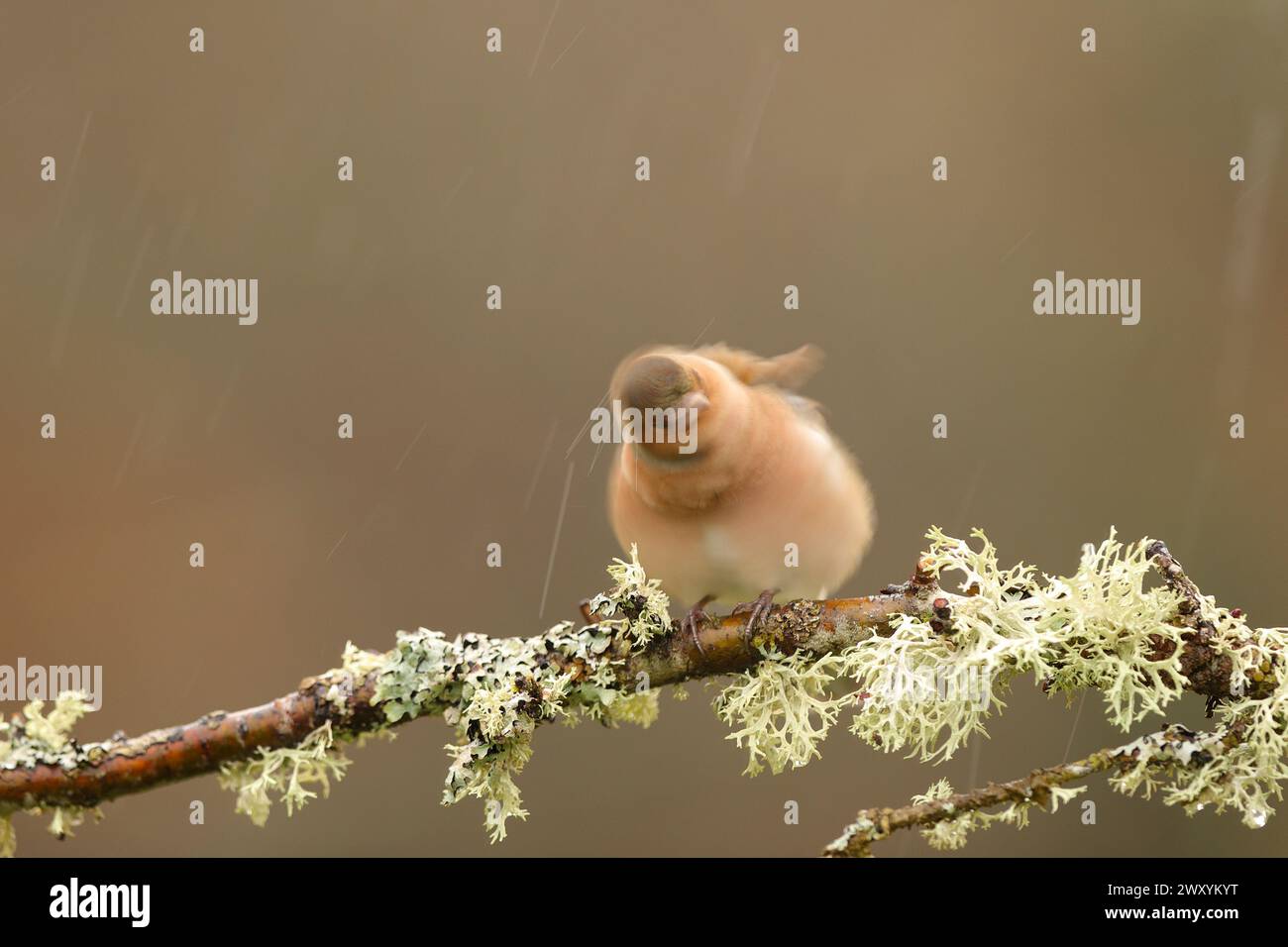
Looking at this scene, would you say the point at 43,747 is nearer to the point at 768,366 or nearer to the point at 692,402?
the point at 692,402

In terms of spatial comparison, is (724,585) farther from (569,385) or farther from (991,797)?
(569,385)

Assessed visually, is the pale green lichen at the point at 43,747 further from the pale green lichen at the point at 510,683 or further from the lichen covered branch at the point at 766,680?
the pale green lichen at the point at 510,683

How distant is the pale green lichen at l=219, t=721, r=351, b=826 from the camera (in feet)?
7.02

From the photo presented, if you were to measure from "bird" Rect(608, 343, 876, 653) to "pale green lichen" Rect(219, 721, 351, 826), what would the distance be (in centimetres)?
88

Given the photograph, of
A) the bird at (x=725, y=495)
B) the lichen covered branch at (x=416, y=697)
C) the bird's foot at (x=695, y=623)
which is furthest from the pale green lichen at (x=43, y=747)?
the bird at (x=725, y=495)

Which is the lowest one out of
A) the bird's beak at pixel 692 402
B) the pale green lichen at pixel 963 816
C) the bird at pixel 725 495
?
the pale green lichen at pixel 963 816

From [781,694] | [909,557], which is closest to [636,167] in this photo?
[909,557]

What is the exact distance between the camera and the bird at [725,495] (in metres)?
2.61

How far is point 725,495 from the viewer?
8.77 feet

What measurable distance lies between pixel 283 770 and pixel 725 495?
1091 millimetres

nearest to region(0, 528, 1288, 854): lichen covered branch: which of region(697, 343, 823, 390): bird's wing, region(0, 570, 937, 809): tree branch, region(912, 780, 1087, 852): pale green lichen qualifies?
region(0, 570, 937, 809): tree branch

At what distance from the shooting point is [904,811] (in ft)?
5.35

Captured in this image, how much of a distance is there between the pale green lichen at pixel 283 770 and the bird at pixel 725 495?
2.88ft

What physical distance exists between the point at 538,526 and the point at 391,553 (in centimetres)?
73
